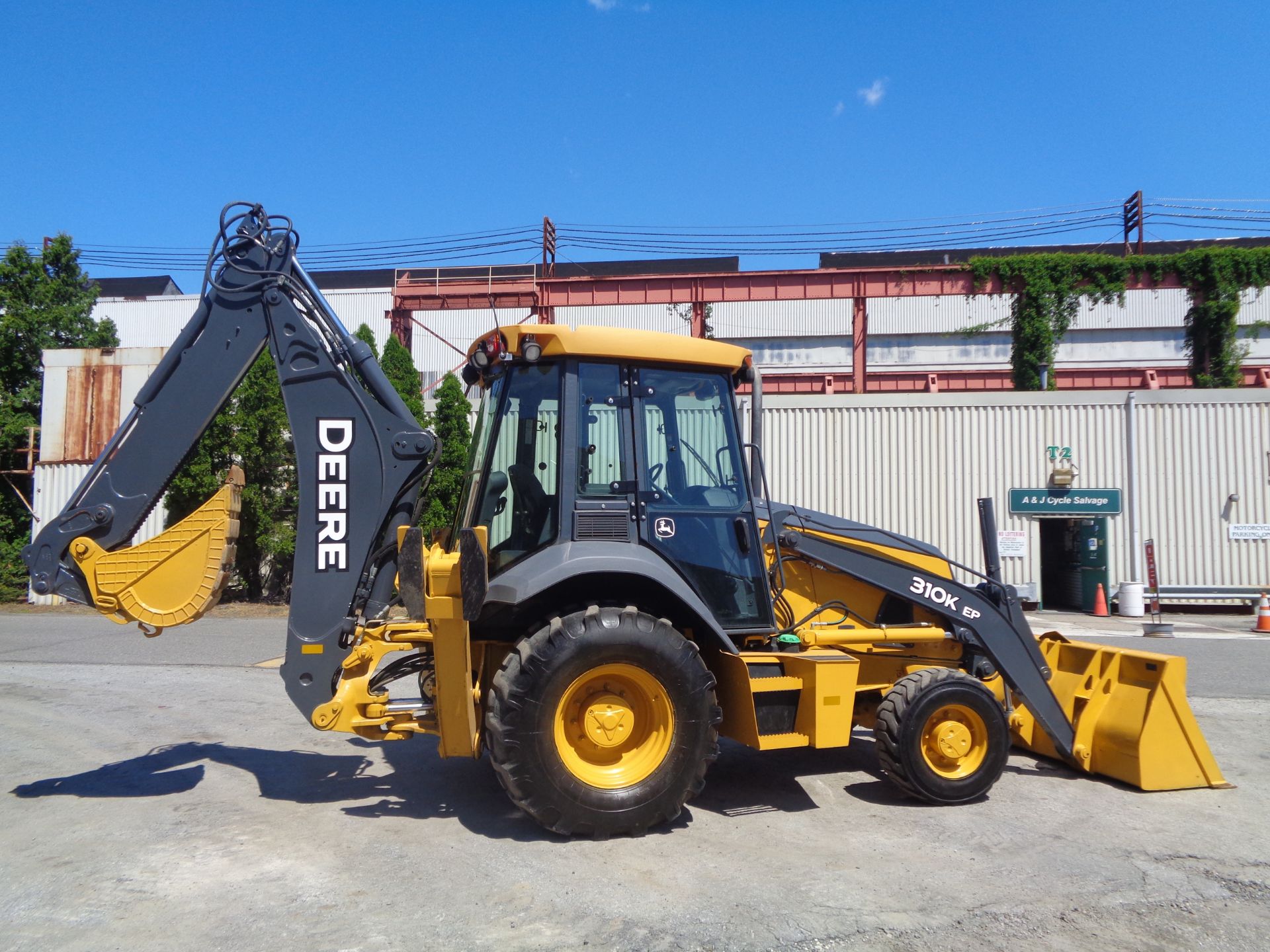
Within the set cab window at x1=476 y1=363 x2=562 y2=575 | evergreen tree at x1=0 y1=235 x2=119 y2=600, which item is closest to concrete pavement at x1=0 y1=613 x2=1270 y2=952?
cab window at x1=476 y1=363 x2=562 y2=575

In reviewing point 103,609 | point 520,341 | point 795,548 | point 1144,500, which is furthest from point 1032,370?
point 103,609

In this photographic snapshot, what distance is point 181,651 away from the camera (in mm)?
11836

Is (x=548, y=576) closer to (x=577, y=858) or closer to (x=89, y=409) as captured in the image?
(x=577, y=858)

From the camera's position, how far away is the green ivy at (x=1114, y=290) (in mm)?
21344

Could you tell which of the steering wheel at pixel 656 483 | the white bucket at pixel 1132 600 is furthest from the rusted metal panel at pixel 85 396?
the white bucket at pixel 1132 600

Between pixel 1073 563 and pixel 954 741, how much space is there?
48.7ft

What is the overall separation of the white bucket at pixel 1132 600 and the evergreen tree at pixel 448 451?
41.0 feet

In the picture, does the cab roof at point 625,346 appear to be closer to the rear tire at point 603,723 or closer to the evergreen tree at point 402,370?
the rear tire at point 603,723

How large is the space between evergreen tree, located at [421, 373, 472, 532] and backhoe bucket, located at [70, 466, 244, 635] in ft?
38.8

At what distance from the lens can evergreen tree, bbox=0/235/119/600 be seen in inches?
791

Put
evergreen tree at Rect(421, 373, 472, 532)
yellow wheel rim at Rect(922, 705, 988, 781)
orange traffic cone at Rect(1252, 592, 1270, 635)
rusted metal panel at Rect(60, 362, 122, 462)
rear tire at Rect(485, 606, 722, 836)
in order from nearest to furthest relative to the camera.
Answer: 1. rear tire at Rect(485, 606, 722, 836)
2. yellow wheel rim at Rect(922, 705, 988, 781)
3. orange traffic cone at Rect(1252, 592, 1270, 635)
4. evergreen tree at Rect(421, 373, 472, 532)
5. rusted metal panel at Rect(60, 362, 122, 462)

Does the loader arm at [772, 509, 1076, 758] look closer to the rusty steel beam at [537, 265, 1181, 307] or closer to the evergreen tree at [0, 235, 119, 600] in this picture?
the rusty steel beam at [537, 265, 1181, 307]

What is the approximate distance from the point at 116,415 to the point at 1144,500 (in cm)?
2094

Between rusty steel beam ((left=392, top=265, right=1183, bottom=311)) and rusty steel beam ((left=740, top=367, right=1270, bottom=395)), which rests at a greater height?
rusty steel beam ((left=392, top=265, right=1183, bottom=311))
